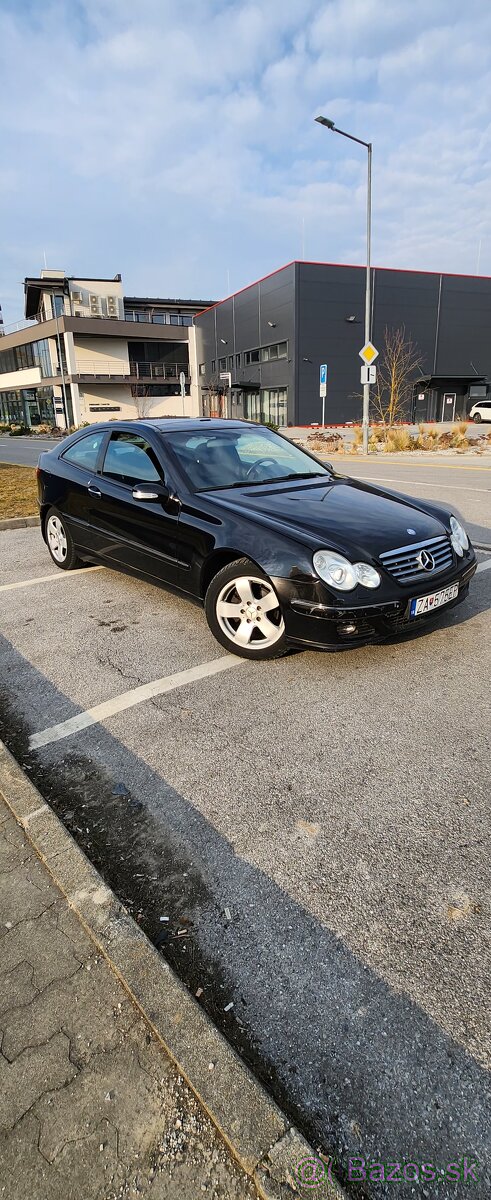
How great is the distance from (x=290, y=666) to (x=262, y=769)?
110cm

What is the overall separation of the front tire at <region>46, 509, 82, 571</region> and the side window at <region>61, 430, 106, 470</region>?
53 cm

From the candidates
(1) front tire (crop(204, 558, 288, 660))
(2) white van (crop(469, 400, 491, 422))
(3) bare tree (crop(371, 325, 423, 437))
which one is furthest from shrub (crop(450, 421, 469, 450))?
(1) front tire (crop(204, 558, 288, 660))

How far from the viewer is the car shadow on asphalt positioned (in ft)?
4.54

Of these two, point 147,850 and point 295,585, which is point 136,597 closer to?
point 295,585

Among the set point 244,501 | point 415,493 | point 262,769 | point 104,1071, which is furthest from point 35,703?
point 415,493

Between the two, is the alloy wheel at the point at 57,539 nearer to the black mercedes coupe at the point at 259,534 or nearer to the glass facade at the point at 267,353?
the black mercedes coupe at the point at 259,534

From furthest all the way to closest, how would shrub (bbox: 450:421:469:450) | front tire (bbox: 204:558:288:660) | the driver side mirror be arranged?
shrub (bbox: 450:421:469:450)
the driver side mirror
front tire (bbox: 204:558:288:660)

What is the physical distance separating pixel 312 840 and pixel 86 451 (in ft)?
13.7

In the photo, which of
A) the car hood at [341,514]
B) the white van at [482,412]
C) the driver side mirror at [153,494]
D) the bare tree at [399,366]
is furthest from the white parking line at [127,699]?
the bare tree at [399,366]

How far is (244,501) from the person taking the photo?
13.1 ft

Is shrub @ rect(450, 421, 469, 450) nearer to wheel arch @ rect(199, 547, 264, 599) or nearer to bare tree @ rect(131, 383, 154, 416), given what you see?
wheel arch @ rect(199, 547, 264, 599)

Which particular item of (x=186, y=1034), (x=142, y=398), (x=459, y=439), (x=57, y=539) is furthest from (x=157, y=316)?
(x=186, y=1034)

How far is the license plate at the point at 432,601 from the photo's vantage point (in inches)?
136

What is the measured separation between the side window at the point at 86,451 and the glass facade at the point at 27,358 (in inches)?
2046
